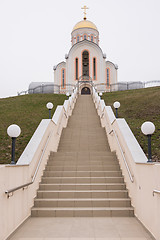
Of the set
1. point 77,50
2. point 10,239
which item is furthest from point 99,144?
point 77,50

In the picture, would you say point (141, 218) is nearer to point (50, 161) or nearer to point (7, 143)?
point (50, 161)

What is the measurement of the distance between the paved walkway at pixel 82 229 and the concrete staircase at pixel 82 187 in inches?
10.0

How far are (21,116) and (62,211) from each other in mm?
10334

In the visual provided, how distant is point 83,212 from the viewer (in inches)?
214

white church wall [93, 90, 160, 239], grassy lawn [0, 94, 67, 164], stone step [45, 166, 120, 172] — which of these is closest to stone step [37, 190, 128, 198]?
white church wall [93, 90, 160, 239]

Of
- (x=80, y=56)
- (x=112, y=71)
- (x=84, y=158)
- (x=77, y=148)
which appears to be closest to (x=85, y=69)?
(x=80, y=56)

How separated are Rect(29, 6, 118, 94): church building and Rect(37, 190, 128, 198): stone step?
24464mm

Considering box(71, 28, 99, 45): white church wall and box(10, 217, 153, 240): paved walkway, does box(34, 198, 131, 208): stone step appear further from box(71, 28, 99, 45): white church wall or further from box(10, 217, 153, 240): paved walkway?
box(71, 28, 99, 45): white church wall

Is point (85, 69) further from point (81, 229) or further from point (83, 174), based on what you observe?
point (81, 229)

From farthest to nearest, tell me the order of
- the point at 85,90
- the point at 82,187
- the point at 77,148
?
the point at 85,90 < the point at 77,148 < the point at 82,187

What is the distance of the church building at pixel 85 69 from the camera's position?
3105 centimetres

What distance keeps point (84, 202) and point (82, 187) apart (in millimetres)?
605

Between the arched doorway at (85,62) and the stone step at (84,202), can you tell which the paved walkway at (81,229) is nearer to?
the stone step at (84,202)

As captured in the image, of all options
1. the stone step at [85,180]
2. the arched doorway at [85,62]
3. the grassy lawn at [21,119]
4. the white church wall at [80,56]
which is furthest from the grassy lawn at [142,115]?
the arched doorway at [85,62]
